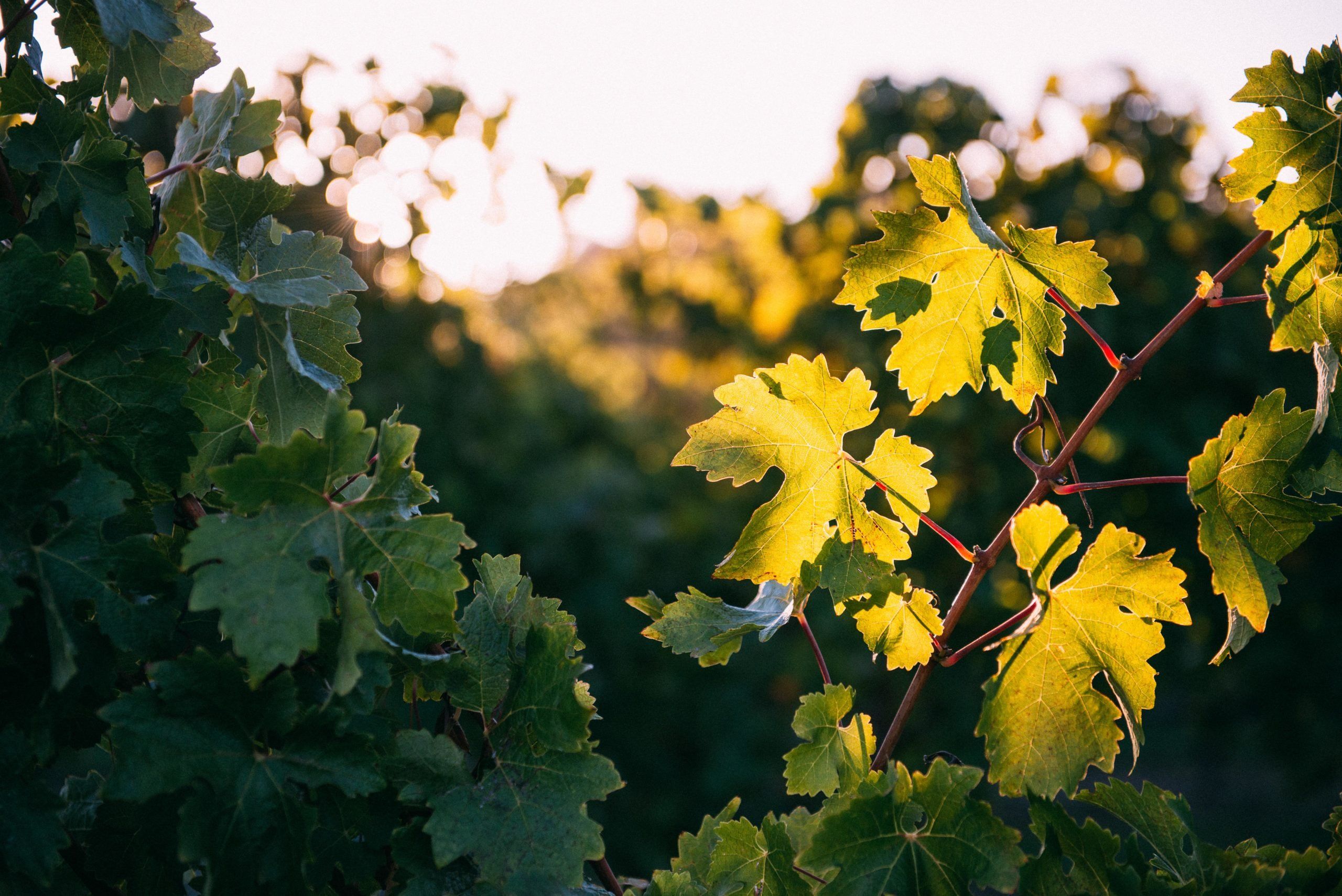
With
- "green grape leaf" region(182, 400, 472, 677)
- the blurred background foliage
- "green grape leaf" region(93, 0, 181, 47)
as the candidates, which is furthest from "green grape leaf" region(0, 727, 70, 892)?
the blurred background foliage

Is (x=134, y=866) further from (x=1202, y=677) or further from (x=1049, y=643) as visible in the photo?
(x=1202, y=677)

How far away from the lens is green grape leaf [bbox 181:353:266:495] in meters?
1.02

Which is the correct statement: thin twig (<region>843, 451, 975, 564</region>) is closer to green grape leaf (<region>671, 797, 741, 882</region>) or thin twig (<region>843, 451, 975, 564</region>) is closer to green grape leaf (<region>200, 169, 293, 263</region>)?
green grape leaf (<region>671, 797, 741, 882</region>)

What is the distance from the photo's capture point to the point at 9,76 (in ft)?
3.42

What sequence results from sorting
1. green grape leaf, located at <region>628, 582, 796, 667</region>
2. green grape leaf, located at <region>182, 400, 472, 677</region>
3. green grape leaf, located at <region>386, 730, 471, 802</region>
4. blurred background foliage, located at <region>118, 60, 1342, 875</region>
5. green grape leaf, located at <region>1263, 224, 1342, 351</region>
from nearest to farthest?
green grape leaf, located at <region>182, 400, 472, 677</region> → green grape leaf, located at <region>386, 730, 471, 802</region> → green grape leaf, located at <region>1263, 224, 1342, 351</region> → green grape leaf, located at <region>628, 582, 796, 667</region> → blurred background foliage, located at <region>118, 60, 1342, 875</region>

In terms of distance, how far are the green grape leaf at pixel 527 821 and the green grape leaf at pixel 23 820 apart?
0.31m

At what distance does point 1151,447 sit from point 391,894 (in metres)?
4.43

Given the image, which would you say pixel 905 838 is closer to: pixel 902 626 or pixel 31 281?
pixel 902 626

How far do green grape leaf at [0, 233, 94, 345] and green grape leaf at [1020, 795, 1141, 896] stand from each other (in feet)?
3.39

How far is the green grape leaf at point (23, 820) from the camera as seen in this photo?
0.81m

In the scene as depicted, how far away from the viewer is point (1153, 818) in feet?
3.40

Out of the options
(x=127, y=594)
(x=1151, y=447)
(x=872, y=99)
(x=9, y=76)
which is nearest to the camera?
(x=127, y=594)

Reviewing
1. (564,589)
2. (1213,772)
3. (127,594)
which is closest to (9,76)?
(127,594)

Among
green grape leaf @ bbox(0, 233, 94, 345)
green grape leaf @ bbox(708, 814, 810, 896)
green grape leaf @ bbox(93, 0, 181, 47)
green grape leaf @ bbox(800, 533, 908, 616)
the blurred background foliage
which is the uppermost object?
green grape leaf @ bbox(93, 0, 181, 47)
